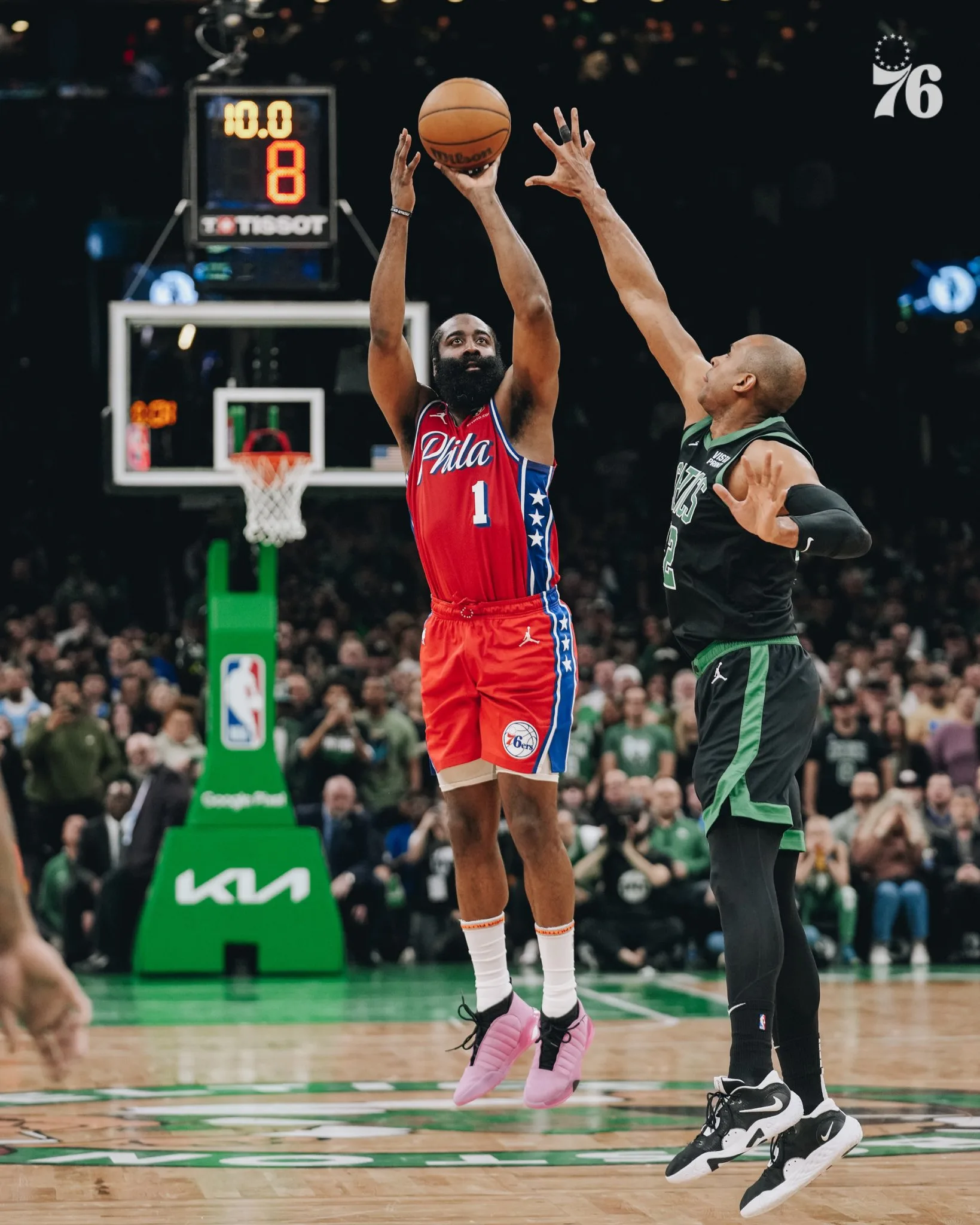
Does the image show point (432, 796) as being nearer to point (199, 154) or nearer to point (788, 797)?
point (199, 154)

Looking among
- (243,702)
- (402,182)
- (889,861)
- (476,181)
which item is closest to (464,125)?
(476,181)

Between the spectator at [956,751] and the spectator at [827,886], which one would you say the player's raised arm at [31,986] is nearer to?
the spectator at [827,886]

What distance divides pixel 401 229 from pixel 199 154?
6256 millimetres

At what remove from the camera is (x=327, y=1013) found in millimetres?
11391

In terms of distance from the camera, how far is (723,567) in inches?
223

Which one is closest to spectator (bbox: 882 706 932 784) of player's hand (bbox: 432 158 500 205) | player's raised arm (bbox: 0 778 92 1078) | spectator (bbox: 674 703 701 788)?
spectator (bbox: 674 703 701 788)

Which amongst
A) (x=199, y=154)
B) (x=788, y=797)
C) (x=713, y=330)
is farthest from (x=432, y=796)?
(x=713, y=330)

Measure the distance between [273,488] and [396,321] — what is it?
6383 mm

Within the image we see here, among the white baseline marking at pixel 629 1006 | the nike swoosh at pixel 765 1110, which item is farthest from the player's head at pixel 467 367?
the white baseline marking at pixel 629 1006

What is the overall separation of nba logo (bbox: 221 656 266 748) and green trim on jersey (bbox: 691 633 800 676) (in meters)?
8.11

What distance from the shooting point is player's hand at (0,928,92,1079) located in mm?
3010

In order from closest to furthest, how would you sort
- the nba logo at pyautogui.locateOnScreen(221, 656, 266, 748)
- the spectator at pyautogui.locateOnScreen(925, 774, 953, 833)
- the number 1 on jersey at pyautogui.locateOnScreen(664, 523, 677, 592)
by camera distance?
1. the number 1 on jersey at pyautogui.locateOnScreen(664, 523, 677, 592)
2. the nba logo at pyautogui.locateOnScreen(221, 656, 266, 748)
3. the spectator at pyautogui.locateOnScreen(925, 774, 953, 833)

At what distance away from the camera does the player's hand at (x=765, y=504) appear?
5.32 meters

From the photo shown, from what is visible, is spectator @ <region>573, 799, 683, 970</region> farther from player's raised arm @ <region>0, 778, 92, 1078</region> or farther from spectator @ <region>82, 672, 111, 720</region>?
player's raised arm @ <region>0, 778, 92, 1078</region>
